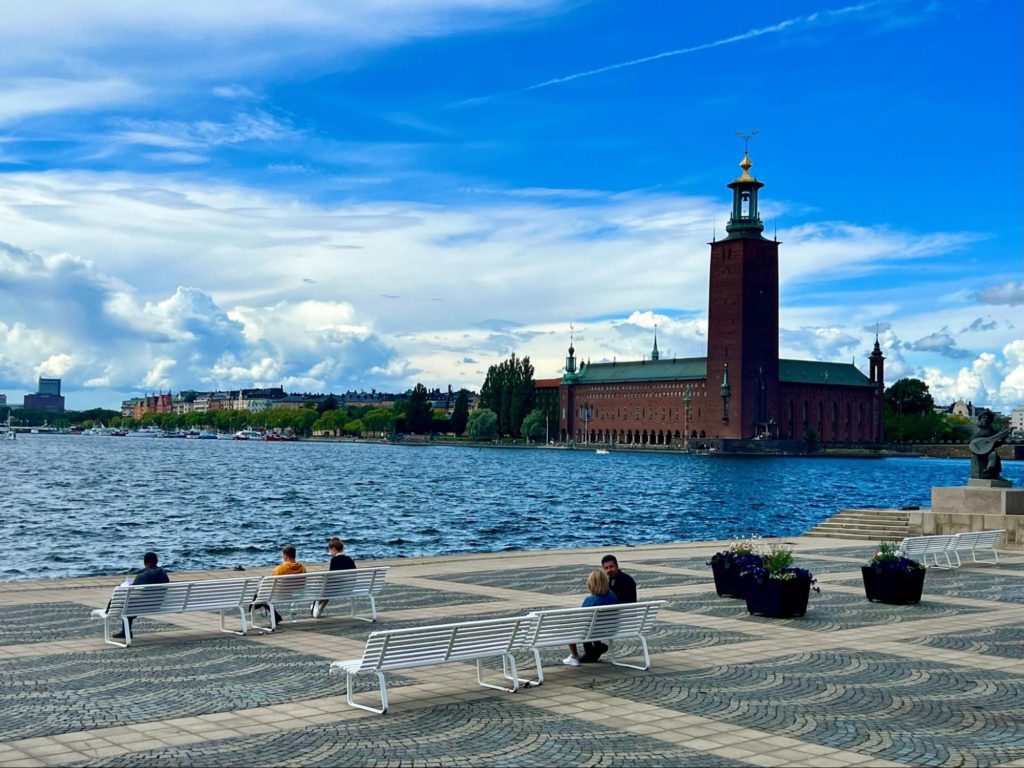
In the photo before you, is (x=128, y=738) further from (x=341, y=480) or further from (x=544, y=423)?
(x=544, y=423)

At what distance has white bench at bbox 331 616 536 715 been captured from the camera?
9.57 metres

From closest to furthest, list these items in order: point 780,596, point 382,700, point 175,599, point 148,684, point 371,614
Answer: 1. point 382,700
2. point 148,684
3. point 175,599
4. point 780,596
5. point 371,614

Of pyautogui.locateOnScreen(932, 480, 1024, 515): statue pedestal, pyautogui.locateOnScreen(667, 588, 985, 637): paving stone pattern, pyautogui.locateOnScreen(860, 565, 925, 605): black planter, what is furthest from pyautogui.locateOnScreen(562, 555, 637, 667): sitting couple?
pyautogui.locateOnScreen(932, 480, 1024, 515): statue pedestal

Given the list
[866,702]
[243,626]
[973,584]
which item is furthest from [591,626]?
[973,584]

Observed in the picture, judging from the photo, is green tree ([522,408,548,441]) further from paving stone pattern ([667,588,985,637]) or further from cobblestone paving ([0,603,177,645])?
cobblestone paving ([0,603,177,645])

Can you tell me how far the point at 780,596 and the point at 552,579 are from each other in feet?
18.1

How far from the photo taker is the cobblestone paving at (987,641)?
41.4 feet

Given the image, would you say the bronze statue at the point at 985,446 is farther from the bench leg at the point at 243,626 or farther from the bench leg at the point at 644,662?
the bench leg at the point at 243,626

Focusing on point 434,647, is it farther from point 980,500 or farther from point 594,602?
point 980,500

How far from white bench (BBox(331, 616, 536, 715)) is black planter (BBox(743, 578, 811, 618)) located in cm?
503

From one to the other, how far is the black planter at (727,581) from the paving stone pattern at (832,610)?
0.38ft

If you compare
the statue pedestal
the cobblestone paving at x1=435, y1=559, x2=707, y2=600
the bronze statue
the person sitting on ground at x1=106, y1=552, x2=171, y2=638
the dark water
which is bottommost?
the dark water

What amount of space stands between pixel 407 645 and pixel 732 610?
7082 millimetres

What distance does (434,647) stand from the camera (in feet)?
32.7
